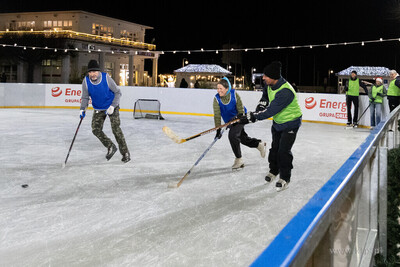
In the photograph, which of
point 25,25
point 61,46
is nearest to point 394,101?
point 61,46

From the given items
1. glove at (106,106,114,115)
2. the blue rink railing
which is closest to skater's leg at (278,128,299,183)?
the blue rink railing

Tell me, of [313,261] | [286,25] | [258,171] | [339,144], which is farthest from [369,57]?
[313,261]

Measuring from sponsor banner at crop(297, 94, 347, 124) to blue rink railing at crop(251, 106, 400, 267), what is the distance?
442 inches

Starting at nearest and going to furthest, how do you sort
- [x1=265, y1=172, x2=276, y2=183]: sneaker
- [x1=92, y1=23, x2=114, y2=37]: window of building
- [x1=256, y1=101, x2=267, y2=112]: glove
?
[x1=256, y1=101, x2=267, y2=112]: glove → [x1=265, y1=172, x2=276, y2=183]: sneaker → [x1=92, y1=23, x2=114, y2=37]: window of building

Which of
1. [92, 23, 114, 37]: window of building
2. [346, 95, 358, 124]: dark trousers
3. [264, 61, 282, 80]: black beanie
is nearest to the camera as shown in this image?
[264, 61, 282, 80]: black beanie

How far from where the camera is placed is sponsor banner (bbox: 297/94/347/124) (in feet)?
45.7

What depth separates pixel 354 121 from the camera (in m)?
12.6

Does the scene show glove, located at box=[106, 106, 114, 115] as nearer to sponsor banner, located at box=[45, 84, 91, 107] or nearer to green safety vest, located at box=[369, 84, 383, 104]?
green safety vest, located at box=[369, 84, 383, 104]

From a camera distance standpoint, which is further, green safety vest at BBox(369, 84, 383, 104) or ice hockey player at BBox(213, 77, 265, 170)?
green safety vest at BBox(369, 84, 383, 104)

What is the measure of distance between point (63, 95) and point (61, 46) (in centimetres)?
1943

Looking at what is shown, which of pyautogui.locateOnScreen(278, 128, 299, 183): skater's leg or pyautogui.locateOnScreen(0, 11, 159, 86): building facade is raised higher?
pyautogui.locateOnScreen(0, 11, 159, 86): building facade

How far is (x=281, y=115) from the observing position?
500cm

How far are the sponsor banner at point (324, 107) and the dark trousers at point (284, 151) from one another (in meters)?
9.14

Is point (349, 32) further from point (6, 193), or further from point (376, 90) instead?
point (6, 193)
